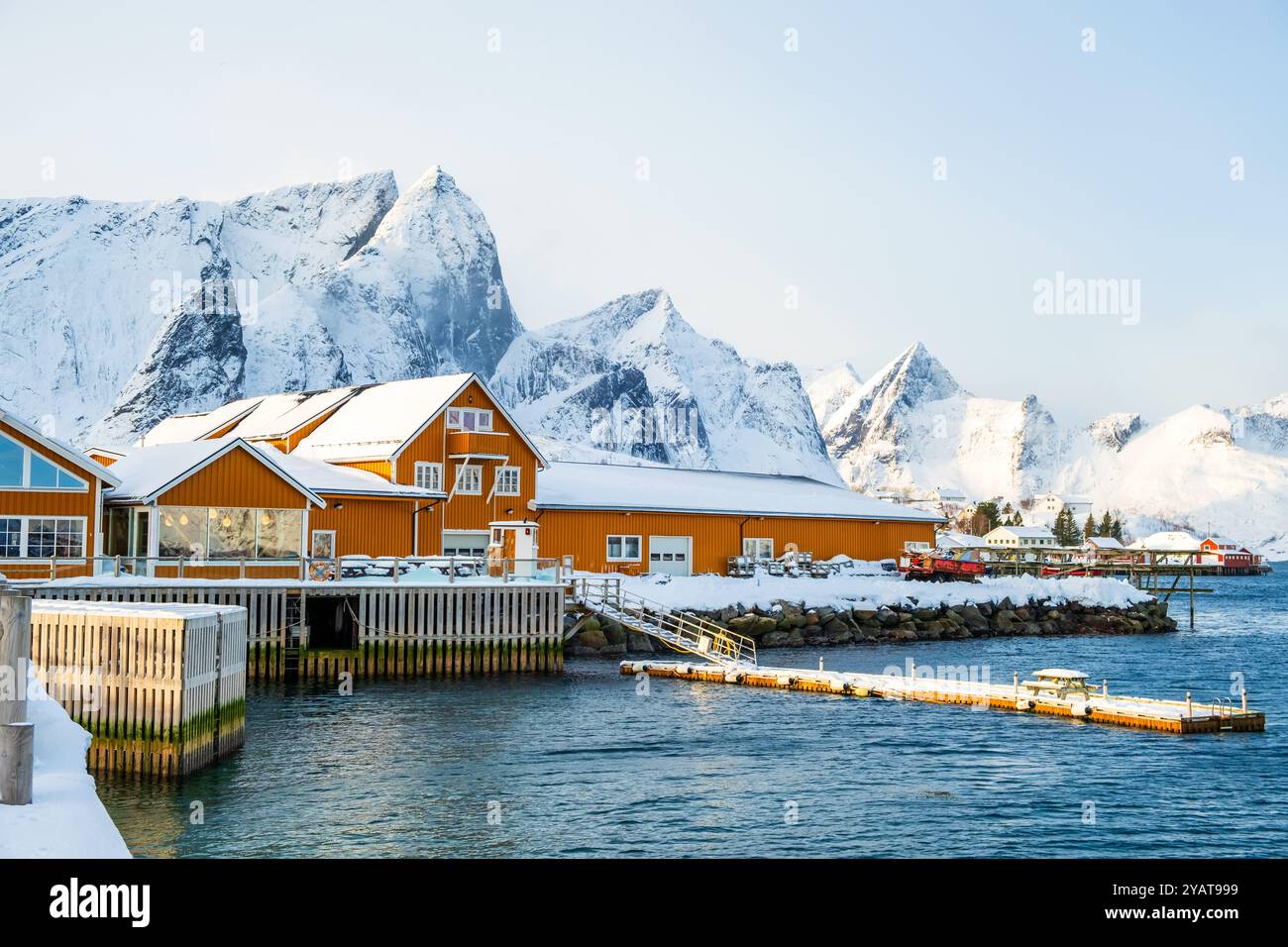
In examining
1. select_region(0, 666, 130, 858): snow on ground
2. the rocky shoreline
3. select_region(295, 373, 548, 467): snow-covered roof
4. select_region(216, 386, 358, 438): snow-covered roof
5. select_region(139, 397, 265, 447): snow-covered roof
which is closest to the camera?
select_region(0, 666, 130, 858): snow on ground

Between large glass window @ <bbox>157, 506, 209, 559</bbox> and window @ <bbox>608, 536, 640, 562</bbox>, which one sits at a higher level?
large glass window @ <bbox>157, 506, 209, 559</bbox>

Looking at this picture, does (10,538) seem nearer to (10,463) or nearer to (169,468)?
(10,463)

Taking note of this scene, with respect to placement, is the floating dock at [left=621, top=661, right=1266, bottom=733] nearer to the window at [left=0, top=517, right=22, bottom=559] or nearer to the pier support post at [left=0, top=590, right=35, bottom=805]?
the window at [left=0, top=517, right=22, bottom=559]

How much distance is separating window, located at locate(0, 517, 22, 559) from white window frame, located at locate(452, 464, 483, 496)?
20699 mm

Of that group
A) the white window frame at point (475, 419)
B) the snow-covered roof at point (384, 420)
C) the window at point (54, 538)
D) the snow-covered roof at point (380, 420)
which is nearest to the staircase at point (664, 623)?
the white window frame at point (475, 419)

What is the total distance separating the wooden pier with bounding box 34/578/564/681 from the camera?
37.5 m

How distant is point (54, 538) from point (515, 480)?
2280 centimetres

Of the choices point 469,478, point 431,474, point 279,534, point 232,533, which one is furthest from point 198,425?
→ point 232,533

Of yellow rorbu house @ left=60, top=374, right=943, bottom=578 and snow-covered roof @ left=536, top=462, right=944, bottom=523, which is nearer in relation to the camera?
yellow rorbu house @ left=60, top=374, right=943, bottom=578

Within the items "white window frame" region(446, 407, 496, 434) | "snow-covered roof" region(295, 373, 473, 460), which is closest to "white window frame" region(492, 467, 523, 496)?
"white window frame" region(446, 407, 496, 434)

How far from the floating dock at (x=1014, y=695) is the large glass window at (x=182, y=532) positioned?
1324 cm
